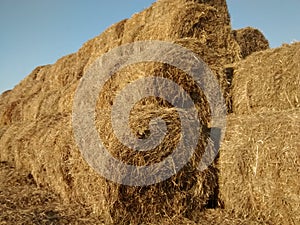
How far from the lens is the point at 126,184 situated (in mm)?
3566

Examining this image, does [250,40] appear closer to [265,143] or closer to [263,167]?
[265,143]

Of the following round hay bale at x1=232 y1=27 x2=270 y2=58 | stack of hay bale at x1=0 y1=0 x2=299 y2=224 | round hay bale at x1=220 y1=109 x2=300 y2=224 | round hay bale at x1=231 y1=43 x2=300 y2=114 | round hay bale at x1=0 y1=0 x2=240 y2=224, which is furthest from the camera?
round hay bale at x1=232 y1=27 x2=270 y2=58

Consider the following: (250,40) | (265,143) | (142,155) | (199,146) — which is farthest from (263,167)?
(250,40)

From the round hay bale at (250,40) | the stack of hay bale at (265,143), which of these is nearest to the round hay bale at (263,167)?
the stack of hay bale at (265,143)

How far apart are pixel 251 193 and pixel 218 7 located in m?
4.07

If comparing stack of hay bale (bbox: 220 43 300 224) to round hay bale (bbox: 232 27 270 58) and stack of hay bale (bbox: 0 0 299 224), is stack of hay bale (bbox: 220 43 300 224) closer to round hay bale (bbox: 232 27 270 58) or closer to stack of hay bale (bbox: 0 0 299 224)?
stack of hay bale (bbox: 0 0 299 224)

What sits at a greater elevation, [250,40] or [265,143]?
[250,40]

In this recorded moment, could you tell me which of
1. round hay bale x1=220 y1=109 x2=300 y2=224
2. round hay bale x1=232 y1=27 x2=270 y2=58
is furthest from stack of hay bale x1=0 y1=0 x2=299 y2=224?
round hay bale x1=232 y1=27 x2=270 y2=58

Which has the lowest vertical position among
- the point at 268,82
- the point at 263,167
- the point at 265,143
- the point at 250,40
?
the point at 263,167

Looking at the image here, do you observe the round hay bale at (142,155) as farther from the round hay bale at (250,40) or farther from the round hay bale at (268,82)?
the round hay bale at (250,40)

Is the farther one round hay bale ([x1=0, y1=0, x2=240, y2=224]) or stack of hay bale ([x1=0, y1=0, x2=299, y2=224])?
round hay bale ([x1=0, y1=0, x2=240, y2=224])

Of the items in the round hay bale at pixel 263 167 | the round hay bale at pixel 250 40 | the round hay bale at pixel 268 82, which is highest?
the round hay bale at pixel 250 40

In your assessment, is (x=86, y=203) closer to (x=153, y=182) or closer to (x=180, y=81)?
(x=153, y=182)

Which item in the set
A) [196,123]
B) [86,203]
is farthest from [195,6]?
[86,203]
